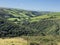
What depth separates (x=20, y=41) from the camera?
49.5ft

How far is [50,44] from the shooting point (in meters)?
15.0

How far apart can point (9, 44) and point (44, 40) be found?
335 cm

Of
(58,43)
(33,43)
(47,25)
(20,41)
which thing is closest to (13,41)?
(20,41)

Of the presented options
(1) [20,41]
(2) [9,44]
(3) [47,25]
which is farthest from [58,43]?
(3) [47,25]

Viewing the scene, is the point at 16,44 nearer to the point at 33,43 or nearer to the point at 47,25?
the point at 33,43

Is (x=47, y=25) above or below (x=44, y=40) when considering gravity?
below

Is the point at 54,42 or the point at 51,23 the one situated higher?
the point at 54,42

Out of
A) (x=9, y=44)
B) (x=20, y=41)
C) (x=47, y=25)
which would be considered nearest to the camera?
(x=9, y=44)

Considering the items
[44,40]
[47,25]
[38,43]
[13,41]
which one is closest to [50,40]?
[44,40]

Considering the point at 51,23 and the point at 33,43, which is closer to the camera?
the point at 33,43

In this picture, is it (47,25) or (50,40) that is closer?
(50,40)

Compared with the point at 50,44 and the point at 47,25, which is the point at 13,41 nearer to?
the point at 50,44

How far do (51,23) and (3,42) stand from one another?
491ft

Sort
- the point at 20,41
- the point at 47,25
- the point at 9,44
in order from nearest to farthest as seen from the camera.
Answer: the point at 9,44 < the point at 20,41 < the point at 47,25
